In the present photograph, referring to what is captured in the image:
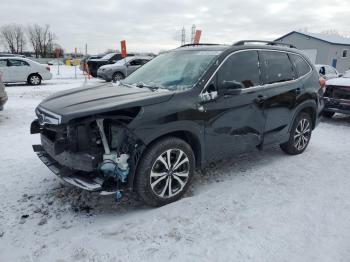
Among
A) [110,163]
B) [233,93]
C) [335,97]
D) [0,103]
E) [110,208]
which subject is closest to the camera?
[110,163]

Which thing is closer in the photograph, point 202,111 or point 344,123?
point 202,111

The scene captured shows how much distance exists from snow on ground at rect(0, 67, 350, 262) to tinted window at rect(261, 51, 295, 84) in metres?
1.38

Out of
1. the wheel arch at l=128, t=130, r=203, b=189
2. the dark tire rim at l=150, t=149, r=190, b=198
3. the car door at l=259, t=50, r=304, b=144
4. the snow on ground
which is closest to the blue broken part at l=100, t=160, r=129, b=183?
the wheel arch at l=128, t=130, r=203, b=189

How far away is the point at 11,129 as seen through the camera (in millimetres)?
6641

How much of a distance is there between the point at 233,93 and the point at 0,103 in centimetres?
574

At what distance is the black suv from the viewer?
125 inches

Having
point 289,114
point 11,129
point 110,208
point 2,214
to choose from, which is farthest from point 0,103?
point 289,114

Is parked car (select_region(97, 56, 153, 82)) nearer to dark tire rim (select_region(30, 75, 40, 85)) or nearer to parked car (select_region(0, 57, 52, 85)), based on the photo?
parked car (select_region(0, 57, 52, 85))

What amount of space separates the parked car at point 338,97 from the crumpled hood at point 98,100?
6.45m

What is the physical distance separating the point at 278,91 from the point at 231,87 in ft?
4.10

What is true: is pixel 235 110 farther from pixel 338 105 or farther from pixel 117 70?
pixel 117 70

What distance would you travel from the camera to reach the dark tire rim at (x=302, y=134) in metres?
5.39

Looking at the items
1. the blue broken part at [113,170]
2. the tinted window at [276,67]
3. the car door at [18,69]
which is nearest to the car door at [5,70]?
the car door at [18,69]

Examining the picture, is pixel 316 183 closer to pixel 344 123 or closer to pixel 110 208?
pixel 110 208
